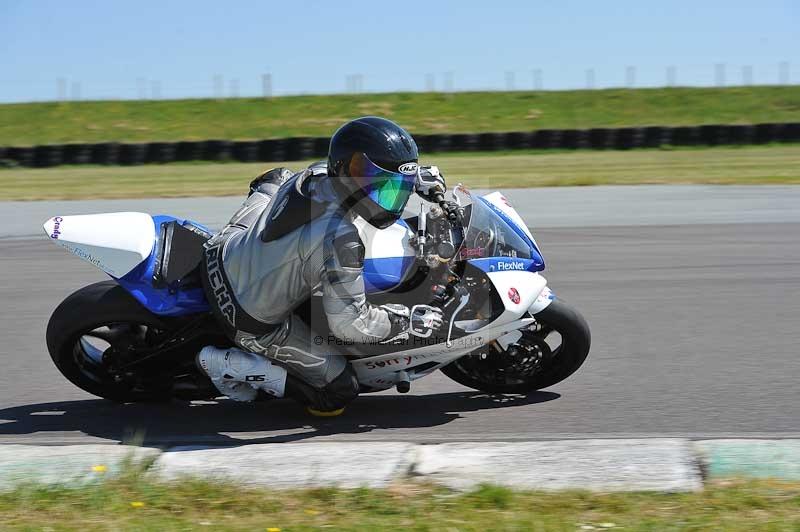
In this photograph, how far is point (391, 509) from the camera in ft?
12.4

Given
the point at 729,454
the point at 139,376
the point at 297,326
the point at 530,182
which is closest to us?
the point at 729,454

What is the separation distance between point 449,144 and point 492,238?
2130 centimetres

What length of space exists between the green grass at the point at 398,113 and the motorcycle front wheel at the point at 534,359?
29.5 m

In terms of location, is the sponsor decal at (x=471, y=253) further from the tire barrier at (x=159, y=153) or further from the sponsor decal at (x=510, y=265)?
the tire barrier at (x=159, y=153)

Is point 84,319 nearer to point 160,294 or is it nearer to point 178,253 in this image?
point 160,294

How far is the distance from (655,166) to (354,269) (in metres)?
16.8

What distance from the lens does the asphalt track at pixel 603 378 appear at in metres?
5.00

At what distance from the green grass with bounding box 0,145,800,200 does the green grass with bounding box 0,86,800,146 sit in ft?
35.9

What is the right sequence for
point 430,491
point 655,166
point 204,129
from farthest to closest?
1. point 204,129
2. point 655,166
3. point 430,491

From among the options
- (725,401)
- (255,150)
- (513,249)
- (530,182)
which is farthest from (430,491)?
(255,150)

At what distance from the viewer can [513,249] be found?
16.9ft

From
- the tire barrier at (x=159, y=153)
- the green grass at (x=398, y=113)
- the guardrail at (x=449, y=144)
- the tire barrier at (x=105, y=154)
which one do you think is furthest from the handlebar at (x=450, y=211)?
the green grass at (x=398, y=113)

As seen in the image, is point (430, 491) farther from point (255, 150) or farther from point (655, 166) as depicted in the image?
point (255, 150)

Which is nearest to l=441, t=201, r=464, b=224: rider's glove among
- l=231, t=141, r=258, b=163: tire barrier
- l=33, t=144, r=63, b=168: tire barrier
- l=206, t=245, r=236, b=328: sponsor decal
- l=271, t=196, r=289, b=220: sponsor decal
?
l=271, t=196, r=289, b=220: sponsor decal
